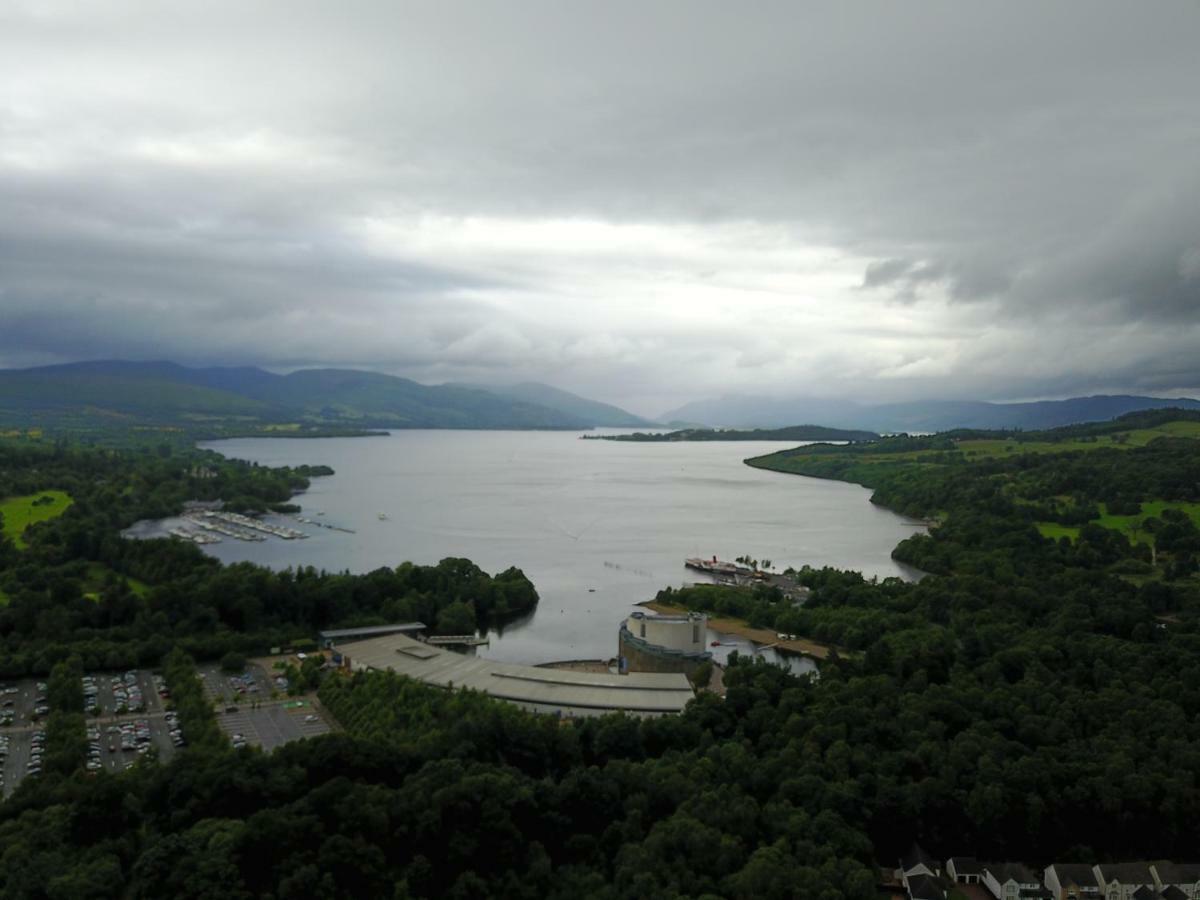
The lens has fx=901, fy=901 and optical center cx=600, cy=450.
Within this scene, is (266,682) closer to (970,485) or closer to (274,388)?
(970,485)

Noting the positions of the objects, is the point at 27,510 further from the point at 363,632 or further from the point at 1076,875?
the point at 1076,875

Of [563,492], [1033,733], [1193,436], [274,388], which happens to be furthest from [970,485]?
[274,388]

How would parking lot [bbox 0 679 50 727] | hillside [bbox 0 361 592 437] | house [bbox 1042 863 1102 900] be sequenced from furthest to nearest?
1. hillside [bbox 0 361 592 437]
2. parking lot [bbox 0 679 50 727]
3. house [bbox 1042 863 1102 900]

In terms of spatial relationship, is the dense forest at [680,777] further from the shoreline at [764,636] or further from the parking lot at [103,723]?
the parking lot at [103,723]

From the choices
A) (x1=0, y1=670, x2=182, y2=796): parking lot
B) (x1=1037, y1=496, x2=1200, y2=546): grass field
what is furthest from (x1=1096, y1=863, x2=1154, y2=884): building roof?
(x1=1037, y1=496, x2=1200, y2=546): grass field

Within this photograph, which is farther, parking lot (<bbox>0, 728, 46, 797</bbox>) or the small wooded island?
the small wooded island

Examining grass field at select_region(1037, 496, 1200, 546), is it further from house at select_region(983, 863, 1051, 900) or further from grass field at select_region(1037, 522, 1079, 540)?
house at select_region(983, 863, 1051, 900)
